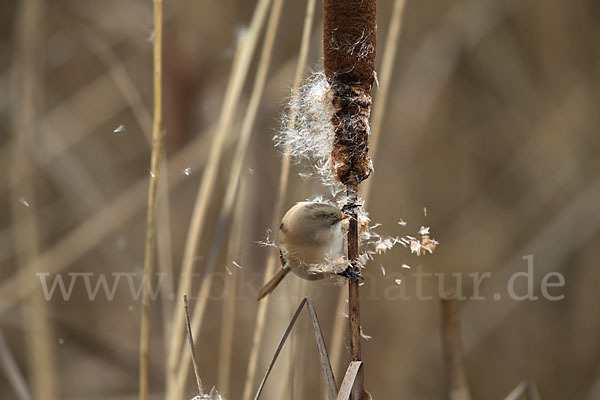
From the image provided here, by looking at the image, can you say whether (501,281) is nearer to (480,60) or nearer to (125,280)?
(480,60)

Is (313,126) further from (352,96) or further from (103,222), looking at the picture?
(103,222)

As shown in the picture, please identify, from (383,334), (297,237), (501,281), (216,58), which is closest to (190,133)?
(216,58)

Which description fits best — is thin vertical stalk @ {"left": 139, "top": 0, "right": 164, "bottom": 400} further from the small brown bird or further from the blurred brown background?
the blurred brown background

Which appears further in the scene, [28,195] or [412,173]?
[412,173]

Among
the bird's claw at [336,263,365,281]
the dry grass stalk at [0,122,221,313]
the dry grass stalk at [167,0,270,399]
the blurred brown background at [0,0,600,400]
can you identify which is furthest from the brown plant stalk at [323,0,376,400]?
the blurred brown background at [0,0,600,400]

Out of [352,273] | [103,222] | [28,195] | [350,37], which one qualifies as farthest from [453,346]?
[103,222]

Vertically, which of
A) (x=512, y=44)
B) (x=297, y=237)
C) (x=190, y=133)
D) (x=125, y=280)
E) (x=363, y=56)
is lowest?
(x=297, y=237)
